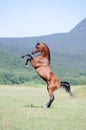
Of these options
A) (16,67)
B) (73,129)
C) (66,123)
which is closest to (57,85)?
(66,123)

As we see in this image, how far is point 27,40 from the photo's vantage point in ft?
552

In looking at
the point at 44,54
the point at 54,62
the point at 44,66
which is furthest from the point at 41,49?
the point at 54,62

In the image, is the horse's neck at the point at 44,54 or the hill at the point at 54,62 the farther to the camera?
the hill at the point at 54,62

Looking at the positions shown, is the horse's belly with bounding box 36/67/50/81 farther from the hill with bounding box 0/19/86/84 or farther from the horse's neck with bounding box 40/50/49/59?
the hill with bounding box 0/19/86/84

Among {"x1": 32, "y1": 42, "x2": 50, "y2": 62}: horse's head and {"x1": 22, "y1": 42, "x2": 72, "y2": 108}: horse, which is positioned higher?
{"x1": 32, "y1": 42, "x2": 50, "y2": 62}: horse's head

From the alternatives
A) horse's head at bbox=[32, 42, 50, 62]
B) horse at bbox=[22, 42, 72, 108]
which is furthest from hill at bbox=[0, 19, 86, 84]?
horse's head at bbox=[32, 42, 50, 62]

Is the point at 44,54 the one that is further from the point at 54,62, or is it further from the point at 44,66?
the point at 54,62

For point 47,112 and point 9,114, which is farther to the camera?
point 47,112

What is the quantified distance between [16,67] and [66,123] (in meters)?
85.0

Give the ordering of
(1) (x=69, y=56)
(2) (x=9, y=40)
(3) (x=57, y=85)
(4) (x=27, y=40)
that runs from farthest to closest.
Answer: (4) (x=27, y=40)
(2) (x=9, y=40)
(1) (x=69, y=56)
(3) (x=57, y=85)

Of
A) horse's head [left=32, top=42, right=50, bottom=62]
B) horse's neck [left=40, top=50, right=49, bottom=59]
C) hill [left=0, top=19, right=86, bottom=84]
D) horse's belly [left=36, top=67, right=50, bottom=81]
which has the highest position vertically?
horse's head [left=32, top=42, right=50, bottom=62]

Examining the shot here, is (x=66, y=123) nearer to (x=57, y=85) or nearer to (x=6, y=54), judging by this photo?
Result: (x=57, y=85)

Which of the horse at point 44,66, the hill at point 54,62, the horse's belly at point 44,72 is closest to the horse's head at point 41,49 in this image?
the horse at point 44,66

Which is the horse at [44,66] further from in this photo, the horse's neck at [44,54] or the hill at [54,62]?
the hill at [54,62]
